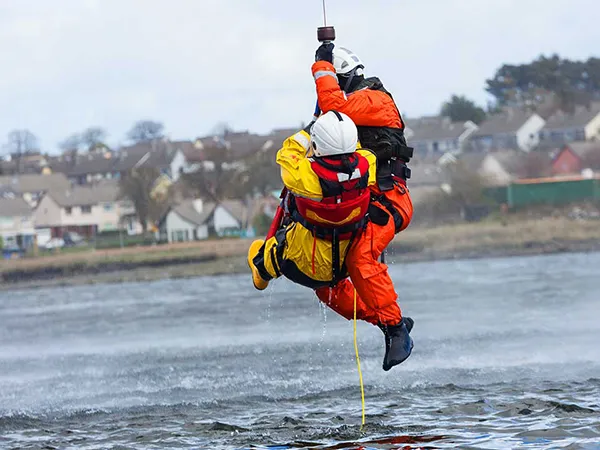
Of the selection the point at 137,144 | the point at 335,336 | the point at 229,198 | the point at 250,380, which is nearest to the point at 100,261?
the point at 229,198

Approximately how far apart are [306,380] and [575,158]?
1797 inches

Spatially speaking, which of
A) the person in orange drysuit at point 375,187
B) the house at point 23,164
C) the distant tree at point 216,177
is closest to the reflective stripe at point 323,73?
the person in orange drysuit at point 375,187

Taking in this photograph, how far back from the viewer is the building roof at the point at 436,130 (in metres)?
74.5

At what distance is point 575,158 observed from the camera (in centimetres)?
5350

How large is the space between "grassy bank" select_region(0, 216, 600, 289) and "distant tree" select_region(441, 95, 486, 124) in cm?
3193

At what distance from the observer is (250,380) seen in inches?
393

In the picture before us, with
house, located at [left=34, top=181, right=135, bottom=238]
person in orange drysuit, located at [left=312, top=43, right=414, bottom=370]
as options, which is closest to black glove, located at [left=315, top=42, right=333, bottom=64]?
person in orange drysuit, located at [left=312, top=43, right=414, bottom=370]

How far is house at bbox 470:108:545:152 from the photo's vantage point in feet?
228

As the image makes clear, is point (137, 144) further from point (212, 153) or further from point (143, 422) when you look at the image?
point (143, 422)

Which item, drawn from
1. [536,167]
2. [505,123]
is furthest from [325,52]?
[505,123]

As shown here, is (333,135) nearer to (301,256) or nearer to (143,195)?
(301,256)

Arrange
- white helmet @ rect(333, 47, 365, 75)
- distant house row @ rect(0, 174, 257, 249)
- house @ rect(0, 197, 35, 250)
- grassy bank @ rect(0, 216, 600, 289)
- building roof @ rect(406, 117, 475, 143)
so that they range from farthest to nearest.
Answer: building roof @ rect(406, 117, 475, 143) → house @ rect(0, 197, 35, 250) → distant house row @ rect(0, 174, 257, 249) → grassy bank @ rect(0, 216, 600, 289) → white helmet @ rect(333, 47, 365, 75)

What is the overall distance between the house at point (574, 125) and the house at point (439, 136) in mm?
5307

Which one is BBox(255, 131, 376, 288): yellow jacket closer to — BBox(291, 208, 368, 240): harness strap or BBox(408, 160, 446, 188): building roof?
BBox(291, 208, 368, 240): harness strap
